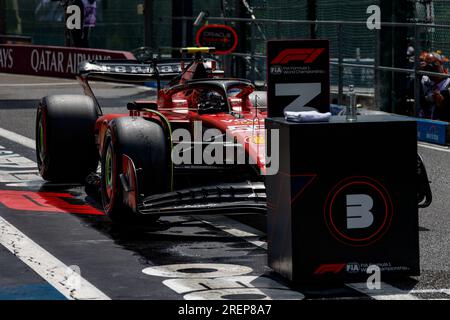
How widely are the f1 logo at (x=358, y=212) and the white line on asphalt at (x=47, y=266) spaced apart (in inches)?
63.1

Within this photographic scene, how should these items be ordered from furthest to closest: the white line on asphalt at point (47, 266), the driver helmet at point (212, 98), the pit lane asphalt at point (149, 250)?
the driver helmet at point (212, 98) → the pit lane asphalt at point (149, 250) → the white line on asphalt at point (47, 266)

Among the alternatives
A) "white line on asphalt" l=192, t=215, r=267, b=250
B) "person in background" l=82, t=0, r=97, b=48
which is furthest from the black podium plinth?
"person in background" l=82, t=0, r=97, b=48

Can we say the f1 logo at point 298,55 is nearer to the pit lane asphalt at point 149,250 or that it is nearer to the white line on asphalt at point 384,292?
the pit lane asphalt at point 149,250

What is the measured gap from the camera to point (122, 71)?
1277 cm

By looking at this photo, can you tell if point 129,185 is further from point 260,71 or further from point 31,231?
point 260,71

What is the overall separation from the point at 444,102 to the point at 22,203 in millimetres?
7678

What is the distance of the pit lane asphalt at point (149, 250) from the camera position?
7.87 meters

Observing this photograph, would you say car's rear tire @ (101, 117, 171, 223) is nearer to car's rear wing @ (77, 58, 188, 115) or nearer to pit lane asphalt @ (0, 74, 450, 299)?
pit lane asphalt @ (0, 74, 450, 299)

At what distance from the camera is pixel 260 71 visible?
23.5 meters

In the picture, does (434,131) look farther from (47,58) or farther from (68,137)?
(47,58)

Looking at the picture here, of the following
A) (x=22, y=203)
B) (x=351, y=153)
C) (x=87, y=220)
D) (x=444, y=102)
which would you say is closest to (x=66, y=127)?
(x=22, y=203)

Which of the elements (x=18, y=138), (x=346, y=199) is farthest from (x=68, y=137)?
(x=346, y=199)

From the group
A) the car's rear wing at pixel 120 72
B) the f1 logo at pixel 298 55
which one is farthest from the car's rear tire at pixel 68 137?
the f1 logo at pixel 298 55

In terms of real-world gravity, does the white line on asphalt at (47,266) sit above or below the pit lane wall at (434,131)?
above
